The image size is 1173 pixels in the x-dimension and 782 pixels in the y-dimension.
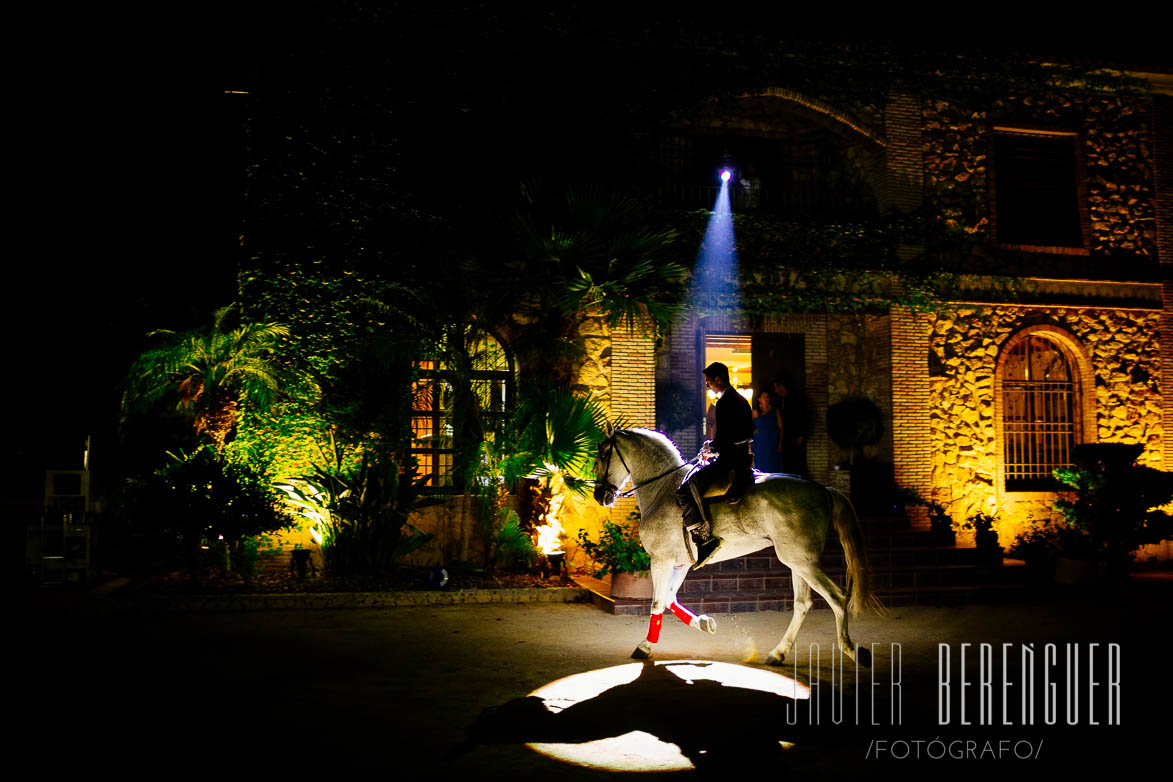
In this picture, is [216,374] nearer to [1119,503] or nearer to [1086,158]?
[1119,503]

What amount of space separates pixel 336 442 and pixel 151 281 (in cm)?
839

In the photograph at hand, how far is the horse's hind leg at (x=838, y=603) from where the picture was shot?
7.23m

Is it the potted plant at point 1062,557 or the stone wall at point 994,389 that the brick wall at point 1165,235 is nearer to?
the stone wall at point 994,389

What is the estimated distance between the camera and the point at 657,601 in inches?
304

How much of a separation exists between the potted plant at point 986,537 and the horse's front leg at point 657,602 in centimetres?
671

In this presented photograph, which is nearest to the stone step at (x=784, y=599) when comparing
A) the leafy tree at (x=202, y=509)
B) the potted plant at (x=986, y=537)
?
the potted plant at (x=986, y=537)

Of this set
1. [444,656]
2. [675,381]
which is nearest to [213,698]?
[444,656]

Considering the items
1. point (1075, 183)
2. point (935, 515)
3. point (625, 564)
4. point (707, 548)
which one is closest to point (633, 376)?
point (625, 564)

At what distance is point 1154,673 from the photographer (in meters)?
7.08

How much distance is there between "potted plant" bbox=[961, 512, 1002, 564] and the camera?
12348 millimetres

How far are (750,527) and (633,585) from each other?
2914mm

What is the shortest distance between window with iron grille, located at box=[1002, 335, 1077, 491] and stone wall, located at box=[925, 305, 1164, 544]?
0.24m

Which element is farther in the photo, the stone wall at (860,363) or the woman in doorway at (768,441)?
the stone wall at (860,363)

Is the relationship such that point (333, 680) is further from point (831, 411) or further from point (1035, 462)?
point (1035, 462)
